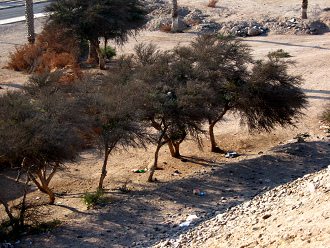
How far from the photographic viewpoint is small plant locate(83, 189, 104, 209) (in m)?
19.1

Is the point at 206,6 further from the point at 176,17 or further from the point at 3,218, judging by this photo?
the point at 3,218

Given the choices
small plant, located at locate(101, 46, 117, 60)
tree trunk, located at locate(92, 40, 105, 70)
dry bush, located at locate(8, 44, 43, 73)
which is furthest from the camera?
small plant, located at locate(101, 46, 117, 60)

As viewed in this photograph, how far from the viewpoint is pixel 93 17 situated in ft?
110

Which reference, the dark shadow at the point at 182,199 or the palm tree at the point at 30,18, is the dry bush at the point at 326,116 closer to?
the dark shadow at the point at 182,199

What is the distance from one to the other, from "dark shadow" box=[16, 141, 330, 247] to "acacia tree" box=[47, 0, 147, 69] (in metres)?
13.1

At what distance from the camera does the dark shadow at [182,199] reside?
17.3 m

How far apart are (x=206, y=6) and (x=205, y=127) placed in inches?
1021

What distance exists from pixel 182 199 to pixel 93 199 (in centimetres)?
249

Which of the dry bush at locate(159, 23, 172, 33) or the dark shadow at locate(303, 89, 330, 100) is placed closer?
the dark shadow at locate(303, 89, 330, 100)

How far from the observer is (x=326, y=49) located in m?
38.5

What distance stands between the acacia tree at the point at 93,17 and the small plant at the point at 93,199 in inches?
623

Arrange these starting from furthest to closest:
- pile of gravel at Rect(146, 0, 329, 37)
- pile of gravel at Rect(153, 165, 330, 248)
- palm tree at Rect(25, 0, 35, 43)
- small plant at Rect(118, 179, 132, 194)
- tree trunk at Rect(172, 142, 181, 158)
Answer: pile of gravel at Rect(146, 0, 329, 37) → palm tree at Rect(25, 0, 35, 43) → tree trunk at Rect(172, 142, 181, 158) → small plant at Rect(118, 179, 132, 194) → pile of gravel at Rect(153, 165, 330, 248)

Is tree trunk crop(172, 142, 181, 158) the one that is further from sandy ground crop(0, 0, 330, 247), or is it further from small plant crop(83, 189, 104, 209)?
small plant crop(83, 189, 104, 209)

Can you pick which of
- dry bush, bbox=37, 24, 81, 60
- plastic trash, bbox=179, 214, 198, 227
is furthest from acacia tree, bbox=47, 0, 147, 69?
plastic trash, bbox=179, 214, 198, 227
